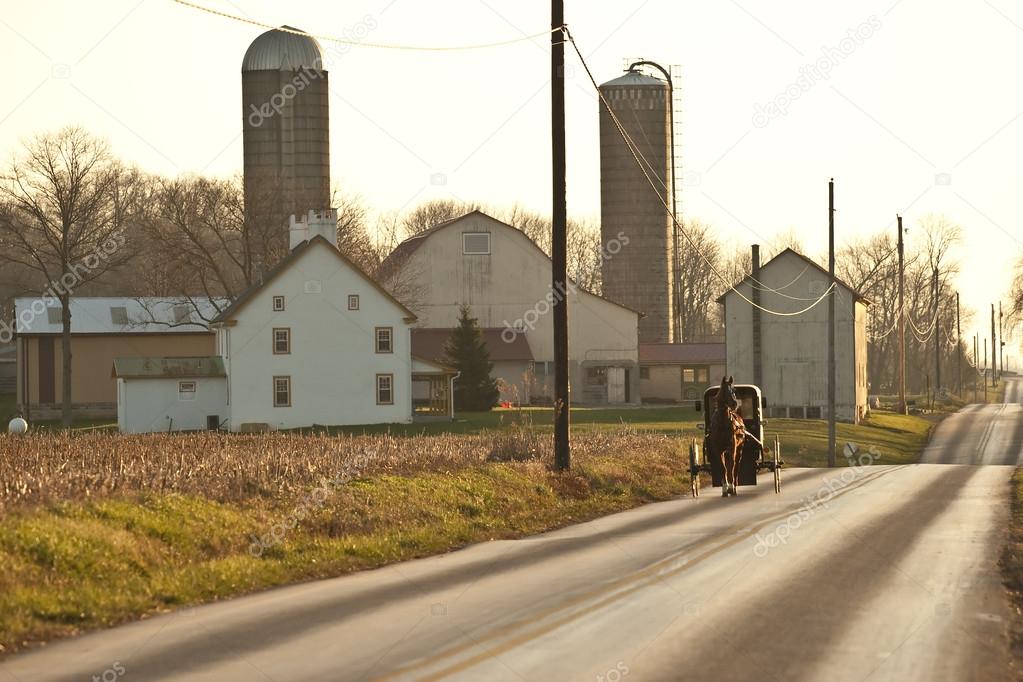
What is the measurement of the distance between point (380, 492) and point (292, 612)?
8973mm

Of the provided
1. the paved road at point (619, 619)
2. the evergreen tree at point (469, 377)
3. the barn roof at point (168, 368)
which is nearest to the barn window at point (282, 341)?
the barn roof at point (168, 368)

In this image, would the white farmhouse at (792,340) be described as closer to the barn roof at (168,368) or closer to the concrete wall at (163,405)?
the barn roof at (168,368)

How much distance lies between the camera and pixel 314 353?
6253 centimetres

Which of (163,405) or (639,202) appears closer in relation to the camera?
(163,405)

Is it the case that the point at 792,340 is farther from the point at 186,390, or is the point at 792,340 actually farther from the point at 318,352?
the point at 186,390

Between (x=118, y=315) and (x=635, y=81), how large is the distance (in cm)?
4253

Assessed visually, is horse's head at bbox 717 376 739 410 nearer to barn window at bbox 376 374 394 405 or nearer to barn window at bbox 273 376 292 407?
barn window at bbox 273 376 292 407

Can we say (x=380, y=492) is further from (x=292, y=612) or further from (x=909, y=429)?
(x=909, y=429)

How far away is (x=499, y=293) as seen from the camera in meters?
84.4

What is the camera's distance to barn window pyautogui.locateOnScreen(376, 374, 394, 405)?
6372cm

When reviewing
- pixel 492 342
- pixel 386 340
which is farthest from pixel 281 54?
pixel 386 340

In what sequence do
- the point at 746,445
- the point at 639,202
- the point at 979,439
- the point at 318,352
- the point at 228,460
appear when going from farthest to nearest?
1. the point at 639,202
2. the point at 979,439
3. the point at 318,352
4. the point at 228,460
5. the point at 746,445

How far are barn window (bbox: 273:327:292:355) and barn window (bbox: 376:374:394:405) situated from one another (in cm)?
458

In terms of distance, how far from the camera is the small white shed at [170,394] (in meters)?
60.6
